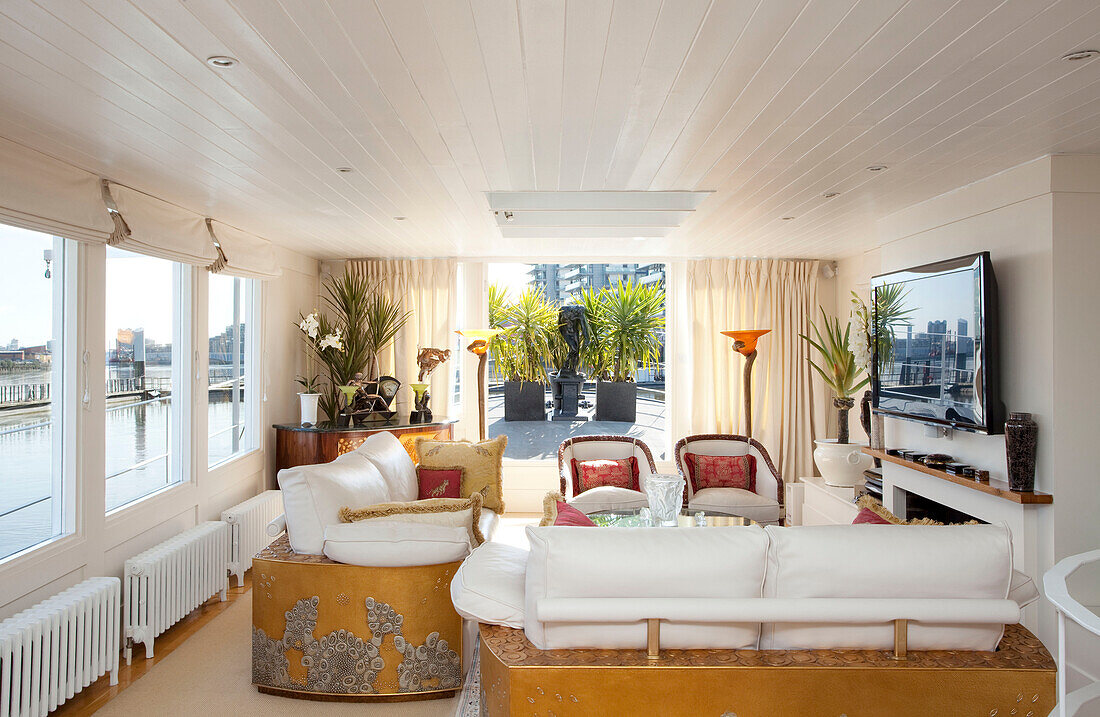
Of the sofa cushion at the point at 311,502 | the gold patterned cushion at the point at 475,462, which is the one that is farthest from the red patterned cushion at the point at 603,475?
the sofa cushion at the point at 311,502

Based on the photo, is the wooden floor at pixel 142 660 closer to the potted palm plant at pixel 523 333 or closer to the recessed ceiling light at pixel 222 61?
the recessed ceiling light at pixel 222 61

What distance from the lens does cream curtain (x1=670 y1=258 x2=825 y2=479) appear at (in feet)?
22.0

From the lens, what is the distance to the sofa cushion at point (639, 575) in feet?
6.56

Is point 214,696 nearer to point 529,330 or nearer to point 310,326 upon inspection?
point 310,326

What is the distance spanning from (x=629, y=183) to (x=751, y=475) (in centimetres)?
286

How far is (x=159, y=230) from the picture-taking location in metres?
3.85

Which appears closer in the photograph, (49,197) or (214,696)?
(49,197)

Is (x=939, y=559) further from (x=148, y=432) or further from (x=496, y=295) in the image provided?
(x=496, y=295)

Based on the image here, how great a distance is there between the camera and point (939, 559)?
201 centimetres

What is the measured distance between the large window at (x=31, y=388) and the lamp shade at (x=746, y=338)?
184 inches

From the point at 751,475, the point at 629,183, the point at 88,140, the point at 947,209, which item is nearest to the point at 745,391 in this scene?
the point at 751,475

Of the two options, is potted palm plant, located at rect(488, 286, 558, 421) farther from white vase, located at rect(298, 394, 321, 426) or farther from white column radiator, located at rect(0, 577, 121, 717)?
white column radiator, located at rect(0, 577, 121, 717)

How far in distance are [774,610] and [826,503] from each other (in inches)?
156

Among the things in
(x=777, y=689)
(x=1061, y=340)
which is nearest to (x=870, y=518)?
(x=777, y=689)
